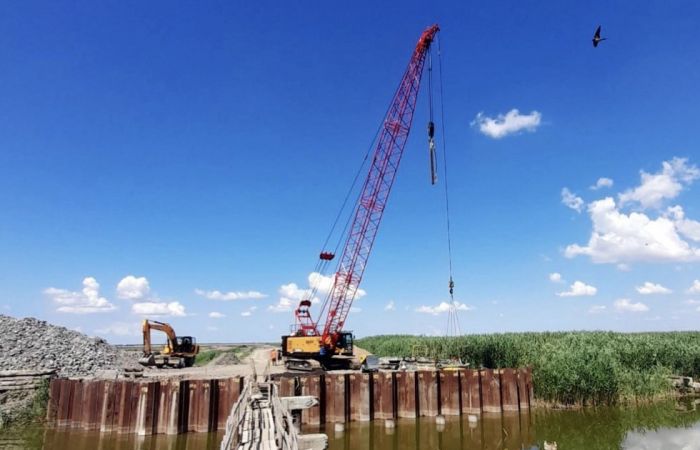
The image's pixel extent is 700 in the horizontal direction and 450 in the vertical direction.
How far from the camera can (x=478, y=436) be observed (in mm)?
19281

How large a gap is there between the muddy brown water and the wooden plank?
54 cm

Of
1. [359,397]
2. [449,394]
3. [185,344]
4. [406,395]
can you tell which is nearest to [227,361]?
[185,344]

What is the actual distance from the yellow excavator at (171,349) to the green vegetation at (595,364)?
2437 cm

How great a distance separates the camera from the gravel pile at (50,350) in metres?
30.2

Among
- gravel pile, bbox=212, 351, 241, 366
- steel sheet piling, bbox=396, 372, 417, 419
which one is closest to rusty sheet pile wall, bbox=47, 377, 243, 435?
steel sheet piling, bbox=396, 372, 417, 419

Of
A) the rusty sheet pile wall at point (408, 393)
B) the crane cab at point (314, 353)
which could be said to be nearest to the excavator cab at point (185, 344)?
the crane cab at point (314, 353)

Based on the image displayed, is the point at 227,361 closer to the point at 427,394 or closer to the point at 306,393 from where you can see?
the point at 306,393

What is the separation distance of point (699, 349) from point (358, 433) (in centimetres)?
2874

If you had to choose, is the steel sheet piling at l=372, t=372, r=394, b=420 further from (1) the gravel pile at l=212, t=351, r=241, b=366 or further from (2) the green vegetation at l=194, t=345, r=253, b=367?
(2) the green vegetation at l=194, t=345, r=253, b=367

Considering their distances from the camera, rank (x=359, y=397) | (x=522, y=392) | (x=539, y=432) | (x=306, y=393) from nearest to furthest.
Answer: (x=539, y=432)
(x=306, y=393)
(x=359, y=397)
(x=522, y=392)

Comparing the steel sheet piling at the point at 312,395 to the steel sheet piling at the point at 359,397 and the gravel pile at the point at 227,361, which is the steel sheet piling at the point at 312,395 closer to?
the steel sheet piling at the point at 359,397

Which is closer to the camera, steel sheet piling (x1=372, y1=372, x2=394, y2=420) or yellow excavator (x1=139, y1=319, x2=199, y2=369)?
steel sheet piling (x1=372, y1=372, x2=394, y2=420)

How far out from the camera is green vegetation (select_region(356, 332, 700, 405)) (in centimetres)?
2458

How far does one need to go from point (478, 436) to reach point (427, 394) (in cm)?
368
